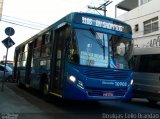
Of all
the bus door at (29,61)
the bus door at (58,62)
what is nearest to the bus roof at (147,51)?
the bus door at (58,62)

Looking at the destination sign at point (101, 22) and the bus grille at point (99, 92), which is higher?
the destination sign at point (101, 22)

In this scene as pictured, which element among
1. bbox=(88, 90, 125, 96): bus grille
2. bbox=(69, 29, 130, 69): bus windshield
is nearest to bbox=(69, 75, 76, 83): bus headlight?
bbox=(69, 29, 130, 69): bus windshield

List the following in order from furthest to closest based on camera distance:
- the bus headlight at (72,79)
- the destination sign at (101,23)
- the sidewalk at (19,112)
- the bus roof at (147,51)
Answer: the bus roof at (147,51), the destination sign at (101,23), the bus headlight at (72,79), the sidewalk at (19,112)

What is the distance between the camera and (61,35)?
11820mm

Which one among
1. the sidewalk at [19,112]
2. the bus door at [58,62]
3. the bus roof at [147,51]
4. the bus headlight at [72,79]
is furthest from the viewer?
the bus roof at [147,51]

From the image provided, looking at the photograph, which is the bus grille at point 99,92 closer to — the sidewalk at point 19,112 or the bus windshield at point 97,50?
the bus windshield at point 97,50

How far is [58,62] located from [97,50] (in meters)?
1.76

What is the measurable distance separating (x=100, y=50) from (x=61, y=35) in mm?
1854

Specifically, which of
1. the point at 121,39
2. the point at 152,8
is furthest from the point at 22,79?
the point at 152,8

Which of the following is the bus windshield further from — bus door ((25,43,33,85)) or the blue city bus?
bus door ((25,43,33,85))

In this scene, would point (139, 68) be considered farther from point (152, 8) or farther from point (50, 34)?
point (152, 8)

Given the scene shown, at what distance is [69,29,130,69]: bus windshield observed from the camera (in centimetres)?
1039

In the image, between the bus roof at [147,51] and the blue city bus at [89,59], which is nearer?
the blue city bus at [89,59]

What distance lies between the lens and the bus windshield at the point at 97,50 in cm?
1039
